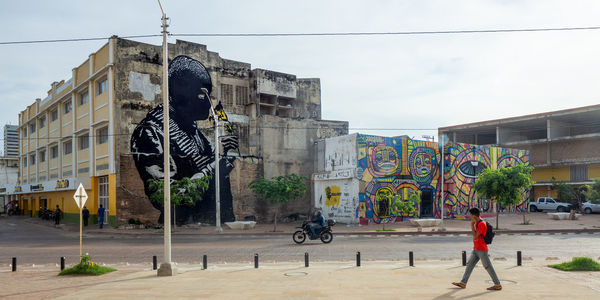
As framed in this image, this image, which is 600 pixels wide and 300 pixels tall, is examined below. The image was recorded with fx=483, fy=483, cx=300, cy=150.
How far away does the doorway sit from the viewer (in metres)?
37.7

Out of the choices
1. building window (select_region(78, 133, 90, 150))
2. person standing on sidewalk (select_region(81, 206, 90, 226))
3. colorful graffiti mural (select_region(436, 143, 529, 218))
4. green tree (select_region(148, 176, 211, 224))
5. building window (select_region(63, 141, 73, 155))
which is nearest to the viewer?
green tree (select_region(148, 176, 211, 224))

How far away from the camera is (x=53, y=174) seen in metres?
44.7

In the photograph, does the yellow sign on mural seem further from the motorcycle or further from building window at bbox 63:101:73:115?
building window at bbox 63:101:73:115

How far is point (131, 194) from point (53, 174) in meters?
17.2

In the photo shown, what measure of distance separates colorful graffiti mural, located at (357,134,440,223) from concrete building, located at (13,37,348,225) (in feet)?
23.3

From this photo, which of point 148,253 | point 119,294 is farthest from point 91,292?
point 148,253

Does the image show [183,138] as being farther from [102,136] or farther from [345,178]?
[345,178]

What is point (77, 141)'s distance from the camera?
38.8m

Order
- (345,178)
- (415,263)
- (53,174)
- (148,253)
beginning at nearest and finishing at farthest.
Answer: (415,263) < (148,253) < (345,178) < (53,174)

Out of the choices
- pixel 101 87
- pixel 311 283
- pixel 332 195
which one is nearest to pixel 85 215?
pixel 101 87

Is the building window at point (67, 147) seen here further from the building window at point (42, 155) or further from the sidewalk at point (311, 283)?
the sidewalk at point (311, 283)

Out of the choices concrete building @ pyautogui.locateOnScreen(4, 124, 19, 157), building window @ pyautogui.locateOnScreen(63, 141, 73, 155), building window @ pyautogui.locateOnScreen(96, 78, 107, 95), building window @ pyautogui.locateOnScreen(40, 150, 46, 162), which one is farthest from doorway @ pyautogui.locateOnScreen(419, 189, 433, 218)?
concrete building @ pyautogui.locateOnScreen(4, 124, 19, 157)

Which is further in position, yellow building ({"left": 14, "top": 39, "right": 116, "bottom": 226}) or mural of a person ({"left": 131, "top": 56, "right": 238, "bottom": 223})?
yellow building ({"left": 14, "top": 39, "right": 116, "bottom": 226})

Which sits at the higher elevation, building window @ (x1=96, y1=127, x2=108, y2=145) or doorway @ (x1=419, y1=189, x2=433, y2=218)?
building window @ (x1=96, y1=127, x2=108, y2=145)
